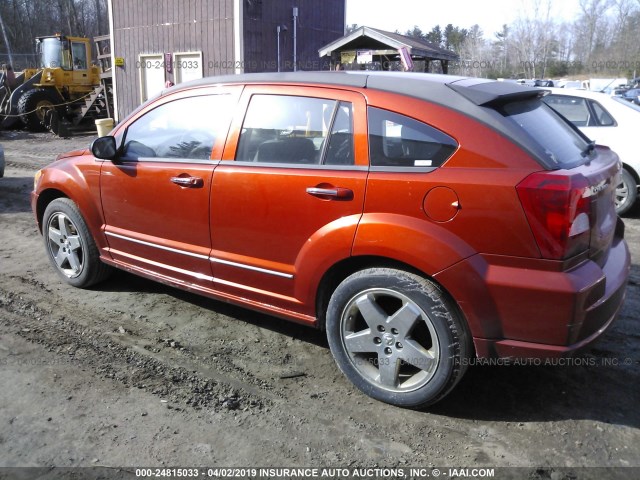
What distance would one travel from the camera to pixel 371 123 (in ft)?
10.4

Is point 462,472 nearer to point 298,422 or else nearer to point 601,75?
point 298,422

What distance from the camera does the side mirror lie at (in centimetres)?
421

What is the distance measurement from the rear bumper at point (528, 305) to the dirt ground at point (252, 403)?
0.50 meters

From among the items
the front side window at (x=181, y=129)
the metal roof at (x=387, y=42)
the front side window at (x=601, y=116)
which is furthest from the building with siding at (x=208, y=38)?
the front side window at (x=181, y=129)

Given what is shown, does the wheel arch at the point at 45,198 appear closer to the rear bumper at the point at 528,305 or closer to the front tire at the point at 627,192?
the rear bumper at the point at 528,305

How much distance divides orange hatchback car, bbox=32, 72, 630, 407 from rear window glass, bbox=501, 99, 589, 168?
0.02 metres

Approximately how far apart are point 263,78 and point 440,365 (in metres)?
2.12

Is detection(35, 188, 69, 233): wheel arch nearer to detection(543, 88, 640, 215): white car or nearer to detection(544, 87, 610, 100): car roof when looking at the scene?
detection(543, 88, 640, 215): white car

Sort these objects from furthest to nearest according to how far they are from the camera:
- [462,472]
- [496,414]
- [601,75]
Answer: [601,75] → [496,414] → [462,472]

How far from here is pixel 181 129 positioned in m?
4.03

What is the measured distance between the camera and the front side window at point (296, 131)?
328 centimetres

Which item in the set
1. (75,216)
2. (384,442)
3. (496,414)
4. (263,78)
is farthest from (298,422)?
(75,216)

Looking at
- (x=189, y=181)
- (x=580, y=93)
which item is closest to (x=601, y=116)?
(x=580, y=93)

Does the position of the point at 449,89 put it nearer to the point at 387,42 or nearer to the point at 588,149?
the point at 588,149
